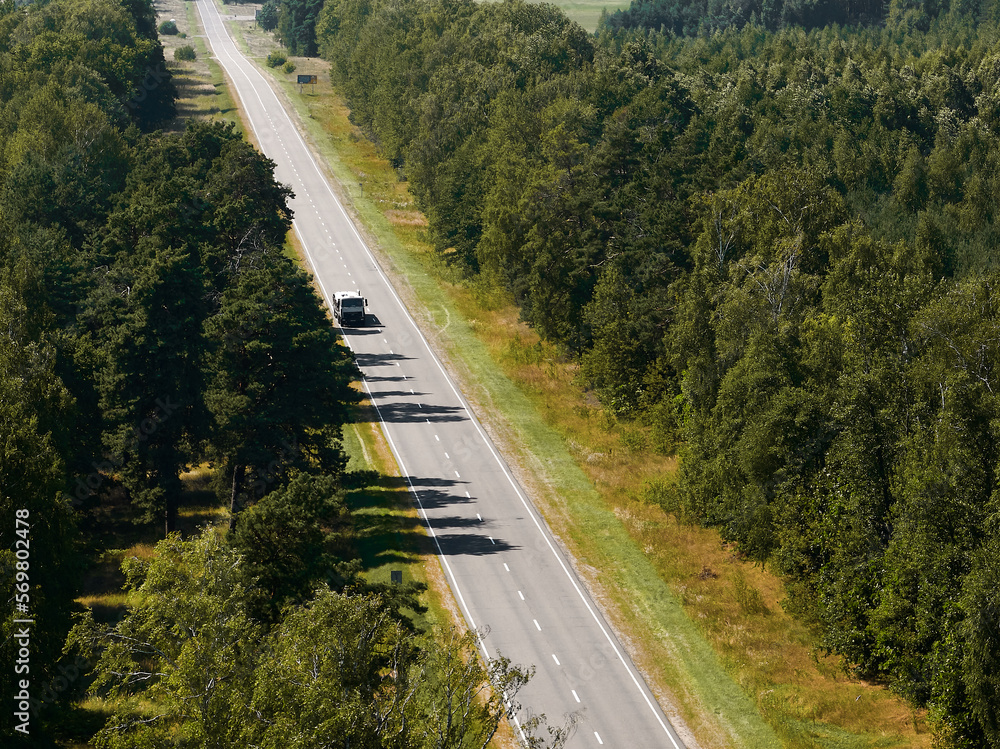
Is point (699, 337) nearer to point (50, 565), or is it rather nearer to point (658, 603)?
point (658, 603)

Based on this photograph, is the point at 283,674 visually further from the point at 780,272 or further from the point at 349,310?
the point at 349,310

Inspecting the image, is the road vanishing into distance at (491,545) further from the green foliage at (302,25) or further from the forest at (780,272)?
the green foliage at (302,25)

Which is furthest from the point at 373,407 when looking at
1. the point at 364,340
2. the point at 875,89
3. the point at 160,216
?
the point at 875,89

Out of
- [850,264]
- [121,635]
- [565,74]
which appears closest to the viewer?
[121,635]

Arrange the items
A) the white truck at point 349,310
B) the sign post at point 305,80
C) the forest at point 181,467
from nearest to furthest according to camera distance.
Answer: the forest at point 181,467
the white truck at point 349,310
the sign post at point 305,80

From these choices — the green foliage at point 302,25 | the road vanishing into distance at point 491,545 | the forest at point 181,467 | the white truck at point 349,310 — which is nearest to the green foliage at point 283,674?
the forest at point 181,467

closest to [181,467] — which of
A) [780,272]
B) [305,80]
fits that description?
[780,272]

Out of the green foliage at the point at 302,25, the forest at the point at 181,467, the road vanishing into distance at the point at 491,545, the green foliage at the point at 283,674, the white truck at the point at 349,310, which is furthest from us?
the green foliage at the point at 302,25
